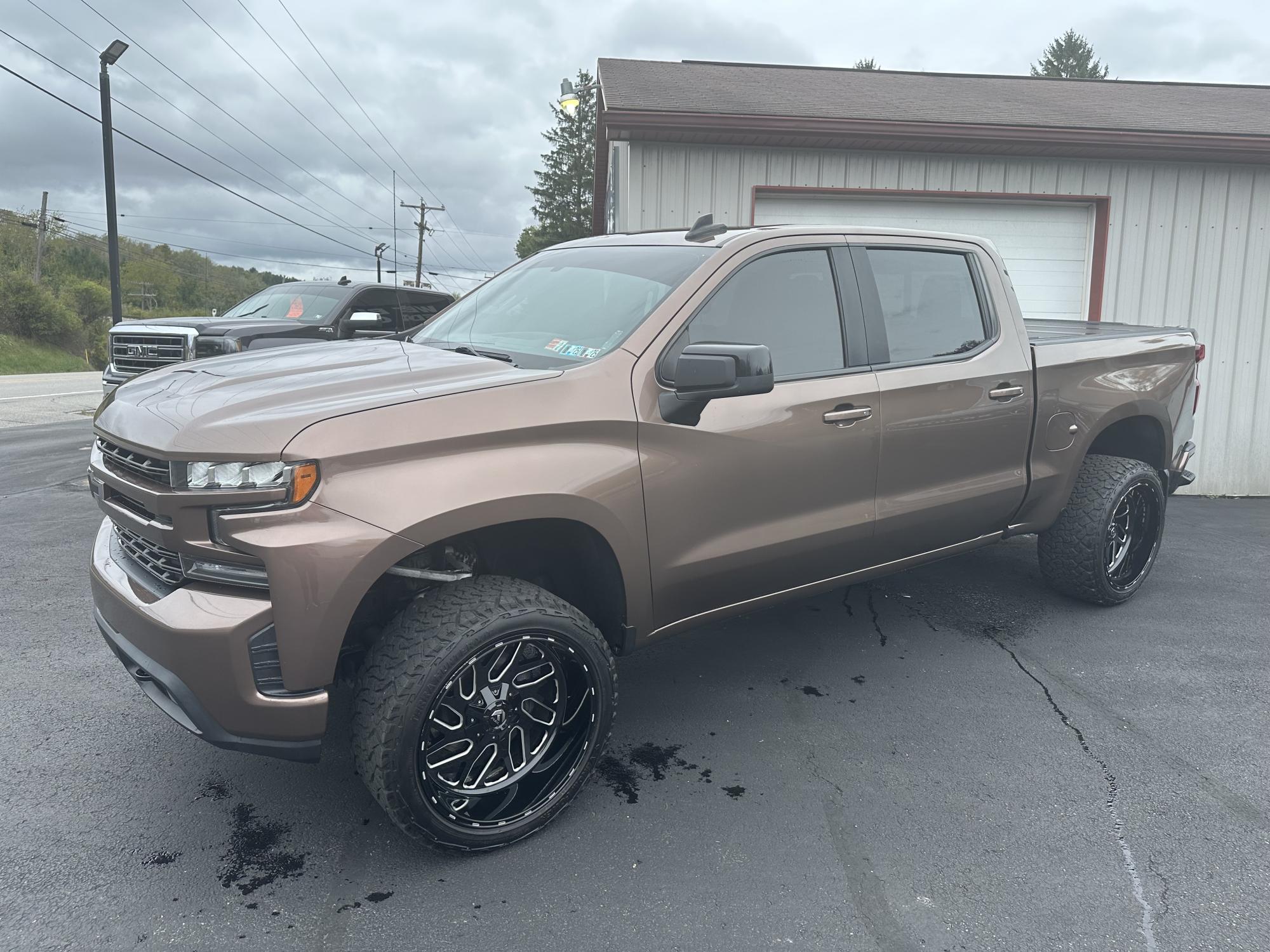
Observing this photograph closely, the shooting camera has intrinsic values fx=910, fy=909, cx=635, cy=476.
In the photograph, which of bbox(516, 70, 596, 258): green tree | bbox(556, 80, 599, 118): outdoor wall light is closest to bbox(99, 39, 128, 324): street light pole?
bbox(556, 80, 599, 118): outdoor wall light

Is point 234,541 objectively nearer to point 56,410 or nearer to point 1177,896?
point 1177,896

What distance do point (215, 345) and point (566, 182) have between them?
5417 cm

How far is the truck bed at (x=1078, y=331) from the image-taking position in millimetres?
4668

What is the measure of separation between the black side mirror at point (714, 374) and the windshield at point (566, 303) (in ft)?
0.99

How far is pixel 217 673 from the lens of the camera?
7.79 ft

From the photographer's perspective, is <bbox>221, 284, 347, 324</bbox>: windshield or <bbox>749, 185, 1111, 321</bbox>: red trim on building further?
<bbox>221, 284, 347, 324</bbox>: windshield

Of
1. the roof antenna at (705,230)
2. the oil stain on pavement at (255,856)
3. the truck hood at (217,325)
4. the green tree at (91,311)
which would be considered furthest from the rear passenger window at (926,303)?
the green tree at (91,311)

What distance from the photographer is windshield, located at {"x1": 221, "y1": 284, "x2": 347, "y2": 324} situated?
987 cm

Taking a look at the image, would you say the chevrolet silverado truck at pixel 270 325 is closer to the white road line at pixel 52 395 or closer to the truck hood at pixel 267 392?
the truck hood at pixel 267 392

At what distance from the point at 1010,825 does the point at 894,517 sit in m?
1.31

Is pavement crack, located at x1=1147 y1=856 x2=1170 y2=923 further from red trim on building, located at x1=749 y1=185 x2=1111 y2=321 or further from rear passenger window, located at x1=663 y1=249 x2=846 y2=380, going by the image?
red trim on building, located at x1=749 y1=185 x2=1111 y2=321

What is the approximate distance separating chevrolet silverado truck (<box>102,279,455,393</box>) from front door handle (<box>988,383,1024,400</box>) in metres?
5.85

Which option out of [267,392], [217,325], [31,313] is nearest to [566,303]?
[267,392]

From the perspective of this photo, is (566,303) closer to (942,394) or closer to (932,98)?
(942,394)
